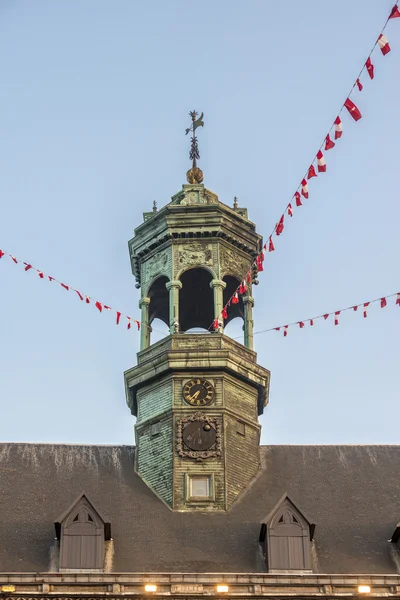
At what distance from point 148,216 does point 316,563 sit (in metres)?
18.9

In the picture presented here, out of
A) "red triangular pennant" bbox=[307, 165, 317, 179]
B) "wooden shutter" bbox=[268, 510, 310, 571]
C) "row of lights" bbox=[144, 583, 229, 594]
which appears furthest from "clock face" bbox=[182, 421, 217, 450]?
"red triangular pennant" bbox=[307, 165, 317, 179]

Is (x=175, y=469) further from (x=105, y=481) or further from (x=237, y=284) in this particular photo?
(x=237, y=284)

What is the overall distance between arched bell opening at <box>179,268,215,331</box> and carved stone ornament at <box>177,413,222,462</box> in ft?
26.6

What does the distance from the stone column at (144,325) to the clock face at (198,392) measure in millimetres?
3677

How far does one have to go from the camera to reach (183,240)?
57.9m

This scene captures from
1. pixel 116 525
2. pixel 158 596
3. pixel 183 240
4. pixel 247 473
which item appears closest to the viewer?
pixel 158 596

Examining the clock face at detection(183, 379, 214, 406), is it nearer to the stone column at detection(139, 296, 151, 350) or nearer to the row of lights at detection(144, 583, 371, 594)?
the stone column at detection(139, 296, 151, 350)

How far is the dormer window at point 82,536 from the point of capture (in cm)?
4684

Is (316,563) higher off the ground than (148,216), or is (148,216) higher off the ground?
(148,216)

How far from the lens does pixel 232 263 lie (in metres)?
58.0

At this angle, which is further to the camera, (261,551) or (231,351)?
(231,351)

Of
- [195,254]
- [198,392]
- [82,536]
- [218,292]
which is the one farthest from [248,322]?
[82,536]

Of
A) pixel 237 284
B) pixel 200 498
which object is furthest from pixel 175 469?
pixel 237 284

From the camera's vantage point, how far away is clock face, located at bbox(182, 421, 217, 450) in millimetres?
52625
